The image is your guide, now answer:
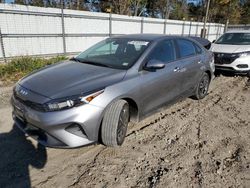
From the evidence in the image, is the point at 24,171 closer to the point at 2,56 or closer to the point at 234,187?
the point at 234,187

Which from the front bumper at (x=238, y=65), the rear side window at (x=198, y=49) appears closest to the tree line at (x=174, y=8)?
the front bumper at (x=238, y=65)

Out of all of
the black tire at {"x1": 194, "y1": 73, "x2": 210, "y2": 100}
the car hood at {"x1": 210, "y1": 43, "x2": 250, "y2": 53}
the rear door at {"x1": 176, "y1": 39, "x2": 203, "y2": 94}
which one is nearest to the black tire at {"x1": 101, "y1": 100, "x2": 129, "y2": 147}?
the rear door at {"x1": 176, "y1": 39, "x2": 203, "y2": 94}

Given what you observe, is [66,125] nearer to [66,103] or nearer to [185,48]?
[66,103]

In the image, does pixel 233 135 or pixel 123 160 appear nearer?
pixel 123 160

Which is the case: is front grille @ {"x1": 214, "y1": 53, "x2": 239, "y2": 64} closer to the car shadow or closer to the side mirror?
the side mirror

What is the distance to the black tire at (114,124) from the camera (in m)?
2.82

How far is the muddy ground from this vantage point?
2.52 metres

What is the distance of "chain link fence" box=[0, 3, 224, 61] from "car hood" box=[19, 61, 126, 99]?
6017mm

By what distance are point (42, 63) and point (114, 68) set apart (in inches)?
198

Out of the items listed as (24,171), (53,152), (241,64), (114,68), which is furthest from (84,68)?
(241,64)

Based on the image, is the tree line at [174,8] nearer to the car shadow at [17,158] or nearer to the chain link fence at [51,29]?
the chain link fence at [51,29]

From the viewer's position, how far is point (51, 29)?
9500 millimetres

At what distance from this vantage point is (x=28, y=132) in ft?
9.05

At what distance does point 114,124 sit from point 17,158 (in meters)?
1.34
